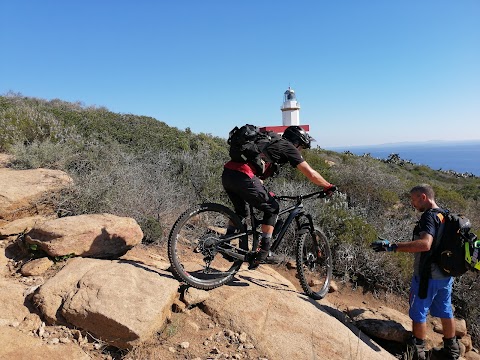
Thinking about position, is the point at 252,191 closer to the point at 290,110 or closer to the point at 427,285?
the point at 427,285

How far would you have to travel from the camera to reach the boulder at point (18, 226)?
165 inches

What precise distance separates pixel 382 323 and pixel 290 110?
20.7 meters

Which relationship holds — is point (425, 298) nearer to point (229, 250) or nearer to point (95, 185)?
point (229, 250)

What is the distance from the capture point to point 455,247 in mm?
3523

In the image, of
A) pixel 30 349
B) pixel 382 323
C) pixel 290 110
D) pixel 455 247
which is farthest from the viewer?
pixel 290 110

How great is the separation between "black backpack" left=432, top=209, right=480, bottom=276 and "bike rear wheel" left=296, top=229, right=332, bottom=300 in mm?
1370

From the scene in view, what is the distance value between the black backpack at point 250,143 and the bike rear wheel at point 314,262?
1285mm

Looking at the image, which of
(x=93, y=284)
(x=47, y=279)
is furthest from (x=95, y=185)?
(x=93, y=284)

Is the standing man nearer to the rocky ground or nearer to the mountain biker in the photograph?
the rocky ground

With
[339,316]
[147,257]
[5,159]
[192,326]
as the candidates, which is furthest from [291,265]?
[5,159]

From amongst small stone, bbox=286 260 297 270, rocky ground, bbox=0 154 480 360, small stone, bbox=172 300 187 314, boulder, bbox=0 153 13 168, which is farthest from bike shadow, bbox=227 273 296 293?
boulder, bbox=0 153 13 168

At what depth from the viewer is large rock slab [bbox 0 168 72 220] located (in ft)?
14.3

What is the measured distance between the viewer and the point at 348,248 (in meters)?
5.66

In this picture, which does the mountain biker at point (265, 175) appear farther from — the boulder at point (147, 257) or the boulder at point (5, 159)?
the boulder at point (5, 159)
